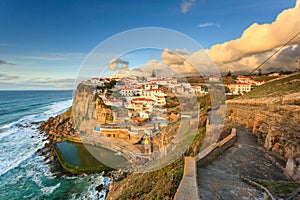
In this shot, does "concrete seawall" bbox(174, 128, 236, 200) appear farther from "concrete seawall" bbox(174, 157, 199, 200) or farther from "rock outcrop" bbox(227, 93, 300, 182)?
"rock outcrop" bbox(227, 93, 300, 182)

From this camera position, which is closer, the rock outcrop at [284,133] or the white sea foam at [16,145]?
the rock outcrop at [284,133]

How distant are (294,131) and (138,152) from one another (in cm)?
979

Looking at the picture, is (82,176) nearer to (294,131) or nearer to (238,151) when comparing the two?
(238,151)

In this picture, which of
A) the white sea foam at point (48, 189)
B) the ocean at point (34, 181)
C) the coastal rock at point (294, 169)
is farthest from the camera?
the white sea foam at point (48, 189)

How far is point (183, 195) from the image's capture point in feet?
8.87

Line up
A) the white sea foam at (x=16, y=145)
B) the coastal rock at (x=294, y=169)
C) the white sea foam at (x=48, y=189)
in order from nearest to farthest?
the coastal rock at (x=294, y=169), the white sea foam at (x=48, y=189), the white sea foam at (x=16, y=145)

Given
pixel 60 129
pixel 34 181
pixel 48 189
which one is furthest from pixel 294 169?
pixel 60 129

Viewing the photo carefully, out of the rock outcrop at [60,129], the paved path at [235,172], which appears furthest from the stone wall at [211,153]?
the rock outcrop at [60,129]

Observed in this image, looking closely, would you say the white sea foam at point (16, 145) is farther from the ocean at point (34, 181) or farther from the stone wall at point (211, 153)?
the stone wall at point (211, 153)

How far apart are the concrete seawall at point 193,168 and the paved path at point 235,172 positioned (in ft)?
0.50

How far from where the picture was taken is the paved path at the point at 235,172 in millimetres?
3088

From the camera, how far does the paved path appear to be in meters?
3.09

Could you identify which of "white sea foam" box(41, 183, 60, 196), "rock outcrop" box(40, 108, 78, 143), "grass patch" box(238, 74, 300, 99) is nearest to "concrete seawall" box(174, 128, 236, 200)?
"grass patch" box(238, 74, 300, 99)

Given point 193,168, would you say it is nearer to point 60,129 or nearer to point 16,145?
point 16,145
